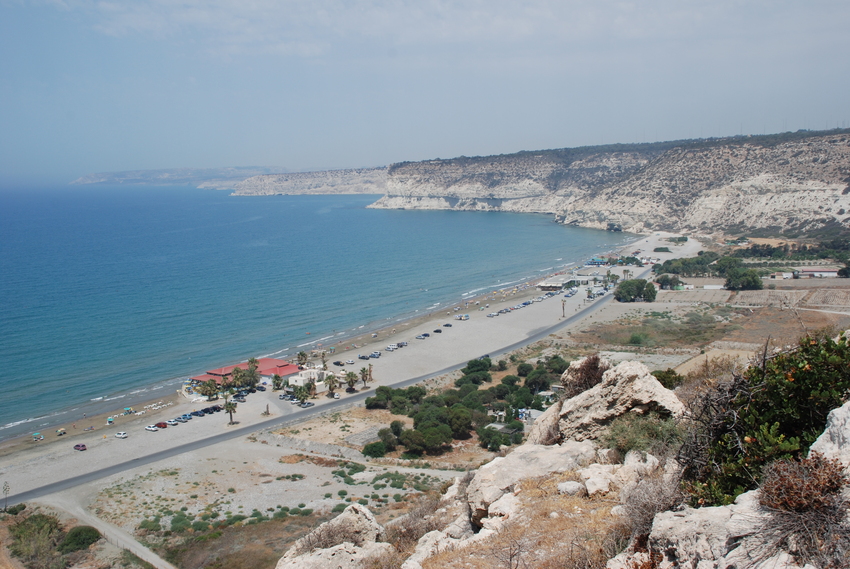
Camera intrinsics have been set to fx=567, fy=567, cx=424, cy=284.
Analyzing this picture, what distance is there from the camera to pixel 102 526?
20031mm

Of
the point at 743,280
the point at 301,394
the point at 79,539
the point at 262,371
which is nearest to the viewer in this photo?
the point at 79,539

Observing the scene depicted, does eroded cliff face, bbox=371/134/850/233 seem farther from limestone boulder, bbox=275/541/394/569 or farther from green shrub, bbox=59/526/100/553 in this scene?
green shrub, bbox=59/526/100/553

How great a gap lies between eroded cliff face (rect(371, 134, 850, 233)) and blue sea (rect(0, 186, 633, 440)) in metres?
12.8

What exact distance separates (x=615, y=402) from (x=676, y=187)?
124 m

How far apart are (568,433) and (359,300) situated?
52678 mm

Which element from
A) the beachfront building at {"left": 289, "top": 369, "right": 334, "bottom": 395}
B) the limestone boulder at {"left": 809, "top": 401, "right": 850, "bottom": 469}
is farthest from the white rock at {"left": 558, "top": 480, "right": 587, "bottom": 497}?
the beachfront building at {"left": 289, "top": 369, "right": 334, "bottom": 395}

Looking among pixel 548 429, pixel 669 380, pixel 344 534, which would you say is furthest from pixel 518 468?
pixel 669 380

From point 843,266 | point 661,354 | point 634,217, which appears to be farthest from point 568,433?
point 634,217

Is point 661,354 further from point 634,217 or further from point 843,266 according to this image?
point 634,217

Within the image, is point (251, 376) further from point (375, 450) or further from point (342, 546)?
point (342, 546)

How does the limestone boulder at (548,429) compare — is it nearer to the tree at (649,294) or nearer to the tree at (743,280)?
the tree at (649,294)

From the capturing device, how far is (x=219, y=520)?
19531 mm

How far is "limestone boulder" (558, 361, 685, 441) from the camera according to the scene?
410 inches

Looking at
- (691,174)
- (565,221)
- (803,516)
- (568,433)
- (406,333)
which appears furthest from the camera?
(565,221)
